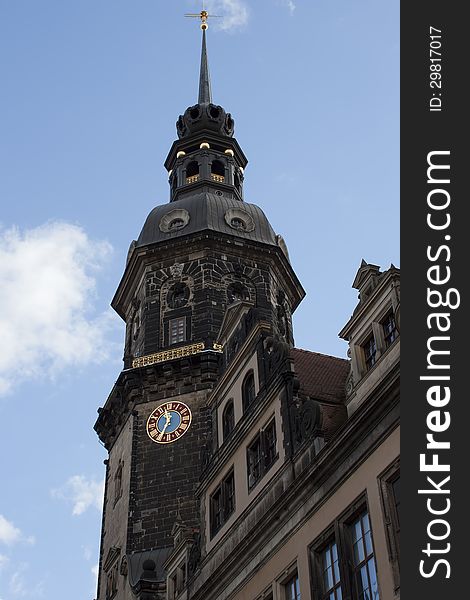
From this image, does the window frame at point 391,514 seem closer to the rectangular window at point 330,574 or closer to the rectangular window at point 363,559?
the rectangular window at point 363,559

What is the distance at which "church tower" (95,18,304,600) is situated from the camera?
110 feet

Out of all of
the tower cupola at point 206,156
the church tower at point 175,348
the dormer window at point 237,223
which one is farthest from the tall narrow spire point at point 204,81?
the dormer window at point 237,223

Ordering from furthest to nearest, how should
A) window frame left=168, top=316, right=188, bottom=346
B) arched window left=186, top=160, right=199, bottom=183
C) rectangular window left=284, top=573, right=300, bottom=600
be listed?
arched window left=186, top=160, right=199, bottom=183 → window frame left=168, top=316, right=188, bottom=346 → rectangular window left=284, top=573, right=300, bottom=600

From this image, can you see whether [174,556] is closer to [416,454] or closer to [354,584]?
[354,584]

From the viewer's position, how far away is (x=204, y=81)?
2499 inches

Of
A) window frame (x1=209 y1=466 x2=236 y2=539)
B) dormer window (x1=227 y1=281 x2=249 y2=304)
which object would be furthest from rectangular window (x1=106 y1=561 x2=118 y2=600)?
dormer window (x1=227 y1=281 x2=249 y2=304)

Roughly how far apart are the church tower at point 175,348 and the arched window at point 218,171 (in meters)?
0.35

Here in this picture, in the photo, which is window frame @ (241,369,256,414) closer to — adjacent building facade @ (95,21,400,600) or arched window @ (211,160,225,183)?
adjacent building facade @ (95,21,400,600)

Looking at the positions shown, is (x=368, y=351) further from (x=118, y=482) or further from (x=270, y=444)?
(x=118, y=482)

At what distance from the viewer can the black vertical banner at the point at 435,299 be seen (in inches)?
458

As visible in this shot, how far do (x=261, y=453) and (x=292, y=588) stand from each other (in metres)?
3.95

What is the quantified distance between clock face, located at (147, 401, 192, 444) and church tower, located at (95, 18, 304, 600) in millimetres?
46

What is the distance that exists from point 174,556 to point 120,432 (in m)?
10.9

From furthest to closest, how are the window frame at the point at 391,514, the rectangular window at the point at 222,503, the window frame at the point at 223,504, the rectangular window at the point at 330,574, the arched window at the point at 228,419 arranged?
the arched window at the point at 228,419 → the rectangular window at the point at 222,503 → the window frame at the point at 223,504 → the rectangular window at the point at 330,574 → the window frame at the point at 391,514
